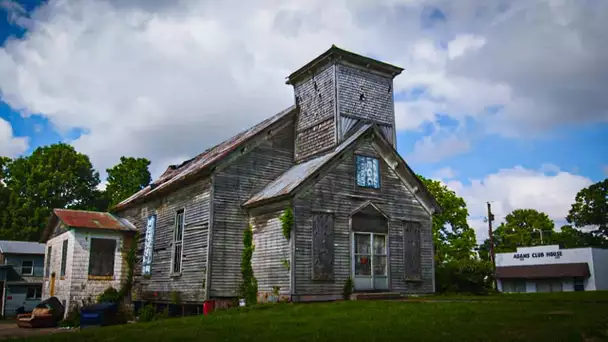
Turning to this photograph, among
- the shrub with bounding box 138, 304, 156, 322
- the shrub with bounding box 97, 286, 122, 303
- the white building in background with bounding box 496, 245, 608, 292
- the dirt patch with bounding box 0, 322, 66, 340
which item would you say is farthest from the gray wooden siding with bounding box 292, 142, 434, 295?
the white building in background with bounding box 496, 245, 608, 292

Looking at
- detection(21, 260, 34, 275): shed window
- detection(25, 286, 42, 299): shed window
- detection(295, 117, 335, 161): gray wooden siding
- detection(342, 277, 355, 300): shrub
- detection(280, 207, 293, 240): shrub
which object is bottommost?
detection(25, 286, 42, 299): shed window

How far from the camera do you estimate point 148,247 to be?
24.4 meters

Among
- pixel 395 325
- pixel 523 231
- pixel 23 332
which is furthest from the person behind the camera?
pixel 523 231

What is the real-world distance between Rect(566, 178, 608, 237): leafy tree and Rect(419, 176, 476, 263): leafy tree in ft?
116

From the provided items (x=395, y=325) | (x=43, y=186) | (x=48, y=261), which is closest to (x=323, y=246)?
(x=395, y=325)

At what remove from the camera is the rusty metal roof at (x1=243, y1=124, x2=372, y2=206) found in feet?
62.4

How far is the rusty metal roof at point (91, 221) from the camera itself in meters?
24.9

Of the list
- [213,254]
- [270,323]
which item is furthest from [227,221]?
[270,323]

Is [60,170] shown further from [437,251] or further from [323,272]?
[323,272]

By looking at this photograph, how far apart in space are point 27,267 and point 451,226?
35974mm

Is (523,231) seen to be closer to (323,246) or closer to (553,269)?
(553,269)

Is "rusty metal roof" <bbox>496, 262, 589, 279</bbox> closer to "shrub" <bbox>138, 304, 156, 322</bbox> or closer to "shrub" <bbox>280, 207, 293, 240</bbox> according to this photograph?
"shrub" <bbox>280, 207, 293, 240</bbox>

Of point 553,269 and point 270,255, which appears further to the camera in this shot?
point 553,269

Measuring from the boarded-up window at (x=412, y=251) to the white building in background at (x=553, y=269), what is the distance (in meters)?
31.4
